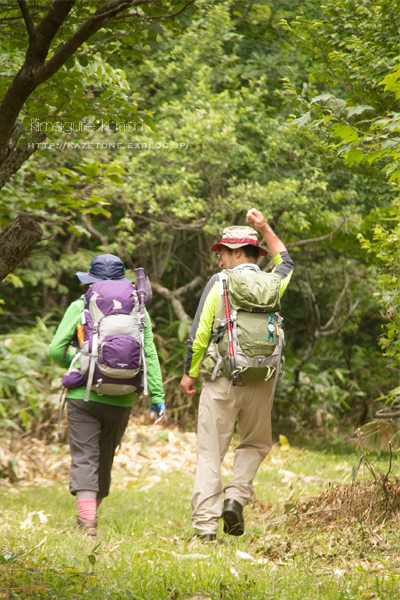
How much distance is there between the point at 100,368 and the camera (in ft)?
13.7

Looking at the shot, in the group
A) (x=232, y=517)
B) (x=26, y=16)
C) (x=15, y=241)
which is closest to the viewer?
(x=26, y=16)

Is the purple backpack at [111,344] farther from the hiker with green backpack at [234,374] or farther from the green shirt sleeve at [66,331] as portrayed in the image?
the hiker with green backpack at [234,374]

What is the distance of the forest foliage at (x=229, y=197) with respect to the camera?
22.6 ft

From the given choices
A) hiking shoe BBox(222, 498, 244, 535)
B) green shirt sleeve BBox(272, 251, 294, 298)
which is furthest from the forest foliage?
hiking shoe BBox(222, 498, 244, 535)

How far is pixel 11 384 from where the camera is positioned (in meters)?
6.98

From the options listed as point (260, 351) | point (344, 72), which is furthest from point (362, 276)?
point (260, 351)

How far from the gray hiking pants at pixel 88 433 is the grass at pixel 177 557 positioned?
35cm

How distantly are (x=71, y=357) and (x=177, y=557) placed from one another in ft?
5.47

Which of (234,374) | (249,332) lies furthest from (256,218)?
(234,374)

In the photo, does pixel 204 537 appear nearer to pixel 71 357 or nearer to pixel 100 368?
pixel 100 368

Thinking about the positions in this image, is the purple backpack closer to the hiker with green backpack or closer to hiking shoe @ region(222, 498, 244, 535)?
the hiker with green backpack

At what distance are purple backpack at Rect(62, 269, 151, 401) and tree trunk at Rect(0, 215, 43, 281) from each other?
61.0 inches

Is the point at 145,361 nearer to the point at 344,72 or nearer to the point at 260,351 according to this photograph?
the point at 260,351

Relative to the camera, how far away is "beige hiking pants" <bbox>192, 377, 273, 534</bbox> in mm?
4078
